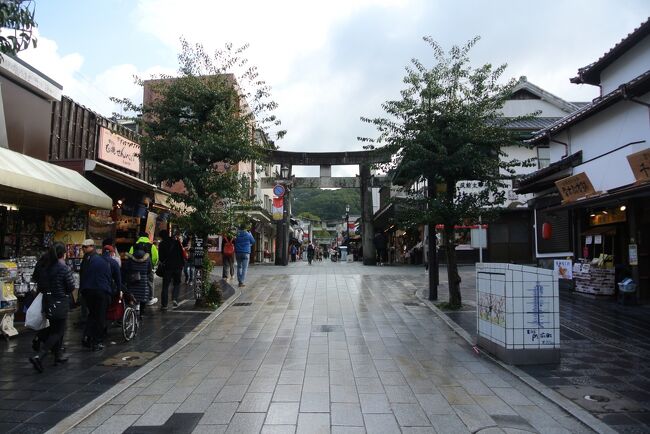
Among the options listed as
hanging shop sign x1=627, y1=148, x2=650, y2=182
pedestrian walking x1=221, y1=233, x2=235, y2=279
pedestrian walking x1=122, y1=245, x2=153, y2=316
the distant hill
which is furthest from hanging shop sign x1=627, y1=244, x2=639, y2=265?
the distant hill

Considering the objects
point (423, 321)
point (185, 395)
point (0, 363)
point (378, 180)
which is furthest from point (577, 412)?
point (378, 180)

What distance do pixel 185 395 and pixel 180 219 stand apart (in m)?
7.00

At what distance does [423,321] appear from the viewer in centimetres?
1068

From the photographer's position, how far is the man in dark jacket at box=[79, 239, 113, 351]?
7855mm

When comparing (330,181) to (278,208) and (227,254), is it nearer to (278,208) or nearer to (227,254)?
(278,208)

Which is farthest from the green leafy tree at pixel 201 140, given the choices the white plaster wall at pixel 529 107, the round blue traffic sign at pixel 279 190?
the white plaster wall at pixel 529 107

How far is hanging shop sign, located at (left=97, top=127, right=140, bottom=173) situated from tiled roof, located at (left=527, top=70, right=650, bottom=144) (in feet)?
40.5

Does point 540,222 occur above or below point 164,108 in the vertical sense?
below

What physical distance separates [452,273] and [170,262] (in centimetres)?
693

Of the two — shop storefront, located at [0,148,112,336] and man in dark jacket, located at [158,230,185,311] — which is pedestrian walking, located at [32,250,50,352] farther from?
man in dark jacket, located at [158,230,185,311]

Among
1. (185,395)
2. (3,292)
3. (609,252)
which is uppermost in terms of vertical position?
(609,252)

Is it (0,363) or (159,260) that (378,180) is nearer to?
(159,260)

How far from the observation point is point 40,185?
8.68 meters

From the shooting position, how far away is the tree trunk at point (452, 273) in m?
12.0
